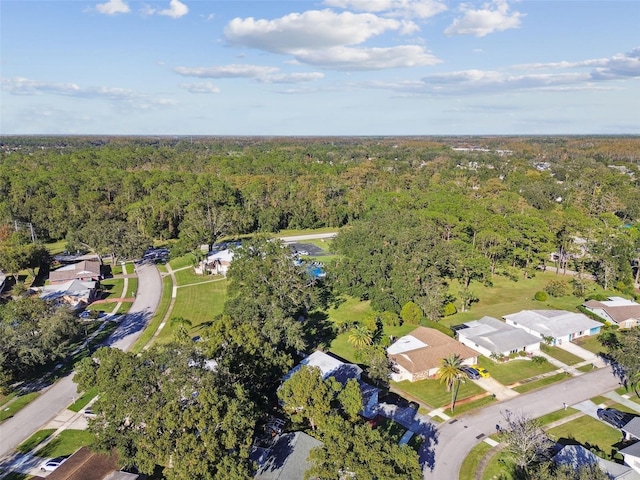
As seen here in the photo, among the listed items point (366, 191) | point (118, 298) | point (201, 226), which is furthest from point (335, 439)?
point (366, 191)

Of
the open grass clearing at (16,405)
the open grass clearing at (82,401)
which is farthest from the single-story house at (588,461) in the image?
the open grass clearing at (16,405)

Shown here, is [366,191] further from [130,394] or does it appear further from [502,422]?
[130,394]

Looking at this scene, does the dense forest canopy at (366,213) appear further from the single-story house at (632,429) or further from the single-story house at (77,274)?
the single-story house at (632,429)

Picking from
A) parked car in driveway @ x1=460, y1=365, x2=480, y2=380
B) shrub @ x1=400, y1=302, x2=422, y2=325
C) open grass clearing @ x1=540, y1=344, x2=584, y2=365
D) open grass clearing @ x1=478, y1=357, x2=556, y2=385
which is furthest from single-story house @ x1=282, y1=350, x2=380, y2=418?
open grass clearing @ x1=540, y1=344, x2=584, y2=365

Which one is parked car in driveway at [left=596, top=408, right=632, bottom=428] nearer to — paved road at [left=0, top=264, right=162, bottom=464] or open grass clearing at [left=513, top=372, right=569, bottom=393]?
open grass clearing at [left=513, top=372, right=569, bottom=393]

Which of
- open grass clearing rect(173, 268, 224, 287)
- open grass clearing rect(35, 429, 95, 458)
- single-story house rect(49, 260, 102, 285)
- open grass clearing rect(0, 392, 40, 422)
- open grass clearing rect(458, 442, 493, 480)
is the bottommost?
open grass clearing rect(458, 442, 493, 480)
